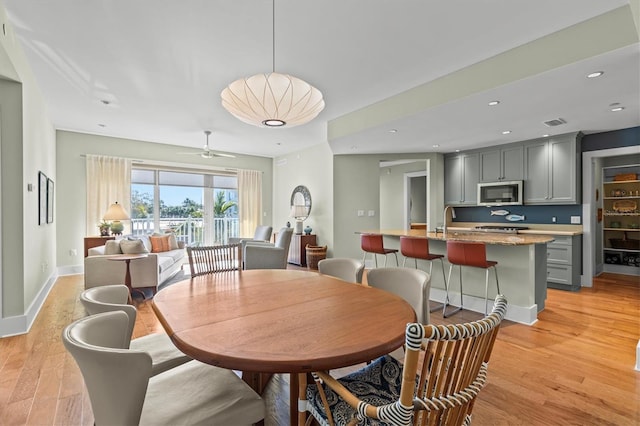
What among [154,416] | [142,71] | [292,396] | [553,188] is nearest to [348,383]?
[292,396]

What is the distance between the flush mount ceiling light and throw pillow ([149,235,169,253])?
4082 mm

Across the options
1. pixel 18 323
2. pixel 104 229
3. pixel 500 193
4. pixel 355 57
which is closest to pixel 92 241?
pixel 104 229

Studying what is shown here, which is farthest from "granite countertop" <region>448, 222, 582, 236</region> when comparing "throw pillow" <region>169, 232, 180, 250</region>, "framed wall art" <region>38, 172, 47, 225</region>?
"framed wall art" <region>38, 172, 47, 225</region>

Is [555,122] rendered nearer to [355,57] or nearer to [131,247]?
[355,57]

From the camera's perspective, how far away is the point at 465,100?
3.16 meters

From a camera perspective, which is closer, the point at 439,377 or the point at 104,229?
the point at 439,377

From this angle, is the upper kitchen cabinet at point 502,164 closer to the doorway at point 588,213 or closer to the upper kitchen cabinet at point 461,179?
the upper kitchen cabinet at point 461,179

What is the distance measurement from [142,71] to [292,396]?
3427 mm

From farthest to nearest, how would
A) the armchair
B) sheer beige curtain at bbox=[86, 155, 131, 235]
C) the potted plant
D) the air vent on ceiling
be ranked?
sheer beige curtain at bbox=[86, 155, 131, 235] < the potted plant < the armchair < the air vent on ceiling

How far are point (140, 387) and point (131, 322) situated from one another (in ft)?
1.78

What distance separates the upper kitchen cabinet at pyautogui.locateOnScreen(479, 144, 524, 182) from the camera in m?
5.23

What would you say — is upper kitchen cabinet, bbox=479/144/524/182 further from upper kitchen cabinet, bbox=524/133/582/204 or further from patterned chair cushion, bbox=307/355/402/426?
patterned chair cushion, bbox=307/355/402/426

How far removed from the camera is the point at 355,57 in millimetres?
2883

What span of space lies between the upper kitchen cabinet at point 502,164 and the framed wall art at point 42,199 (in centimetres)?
692
